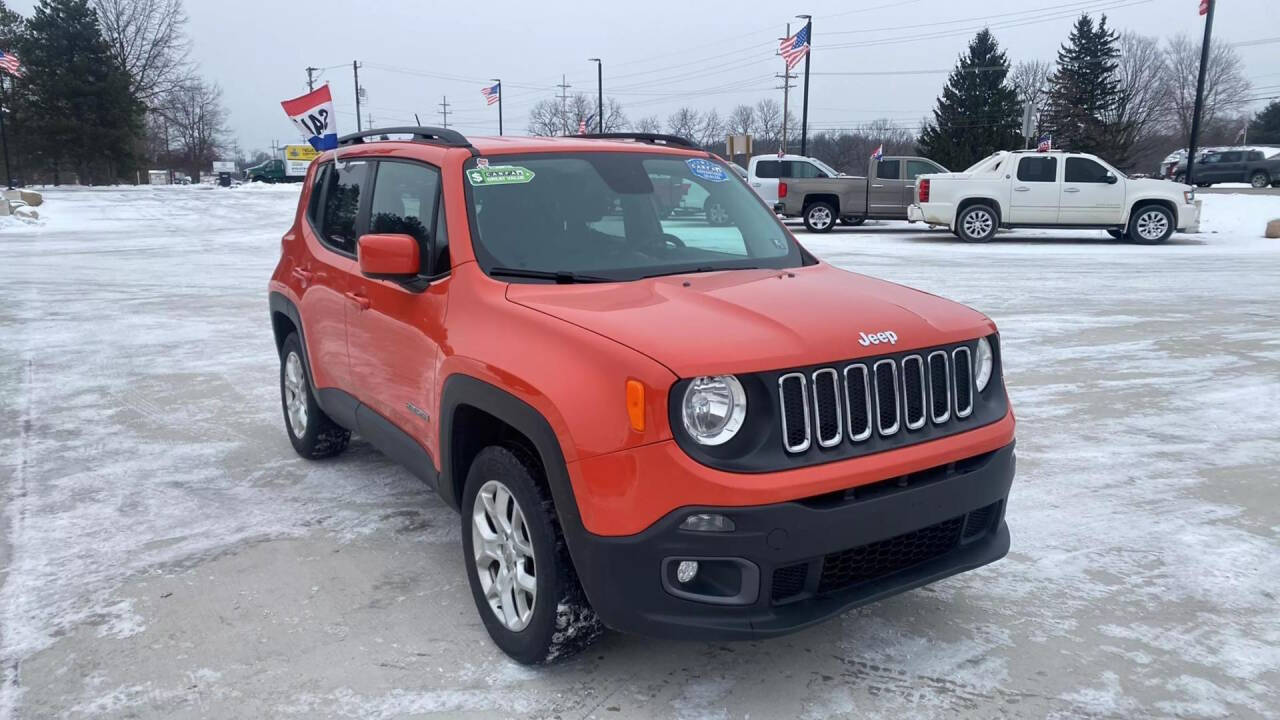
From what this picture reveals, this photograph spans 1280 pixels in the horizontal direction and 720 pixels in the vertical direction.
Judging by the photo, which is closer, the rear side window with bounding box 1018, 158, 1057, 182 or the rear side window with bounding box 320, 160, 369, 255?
the rear side window with bounding box 320, 160, 369, 255

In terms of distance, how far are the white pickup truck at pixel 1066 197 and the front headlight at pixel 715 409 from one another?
18068 mm

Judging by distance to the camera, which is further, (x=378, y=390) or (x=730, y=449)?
(x=378, y=390)

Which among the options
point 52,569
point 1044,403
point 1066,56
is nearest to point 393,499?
point 52,569

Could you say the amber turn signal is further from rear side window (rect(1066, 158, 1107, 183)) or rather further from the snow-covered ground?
rear side window (rect(1066, 158, 1107, 183))

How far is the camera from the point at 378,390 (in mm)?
4242

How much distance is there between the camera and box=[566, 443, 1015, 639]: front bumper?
263 centimetres

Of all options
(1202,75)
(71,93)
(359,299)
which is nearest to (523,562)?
(359,299)

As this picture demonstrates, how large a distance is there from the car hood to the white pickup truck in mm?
17025

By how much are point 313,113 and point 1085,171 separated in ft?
48.6

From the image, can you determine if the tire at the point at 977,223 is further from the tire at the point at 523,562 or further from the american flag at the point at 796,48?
the tire at the point at 523,562

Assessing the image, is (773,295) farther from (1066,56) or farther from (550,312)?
A: (1066,56)

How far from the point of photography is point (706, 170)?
14.9ft

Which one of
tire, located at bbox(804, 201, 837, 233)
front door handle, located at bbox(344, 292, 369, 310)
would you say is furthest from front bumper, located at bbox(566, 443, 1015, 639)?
tire, located at bbox(804, 201, 837, 233)

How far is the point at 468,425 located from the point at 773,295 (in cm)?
123
